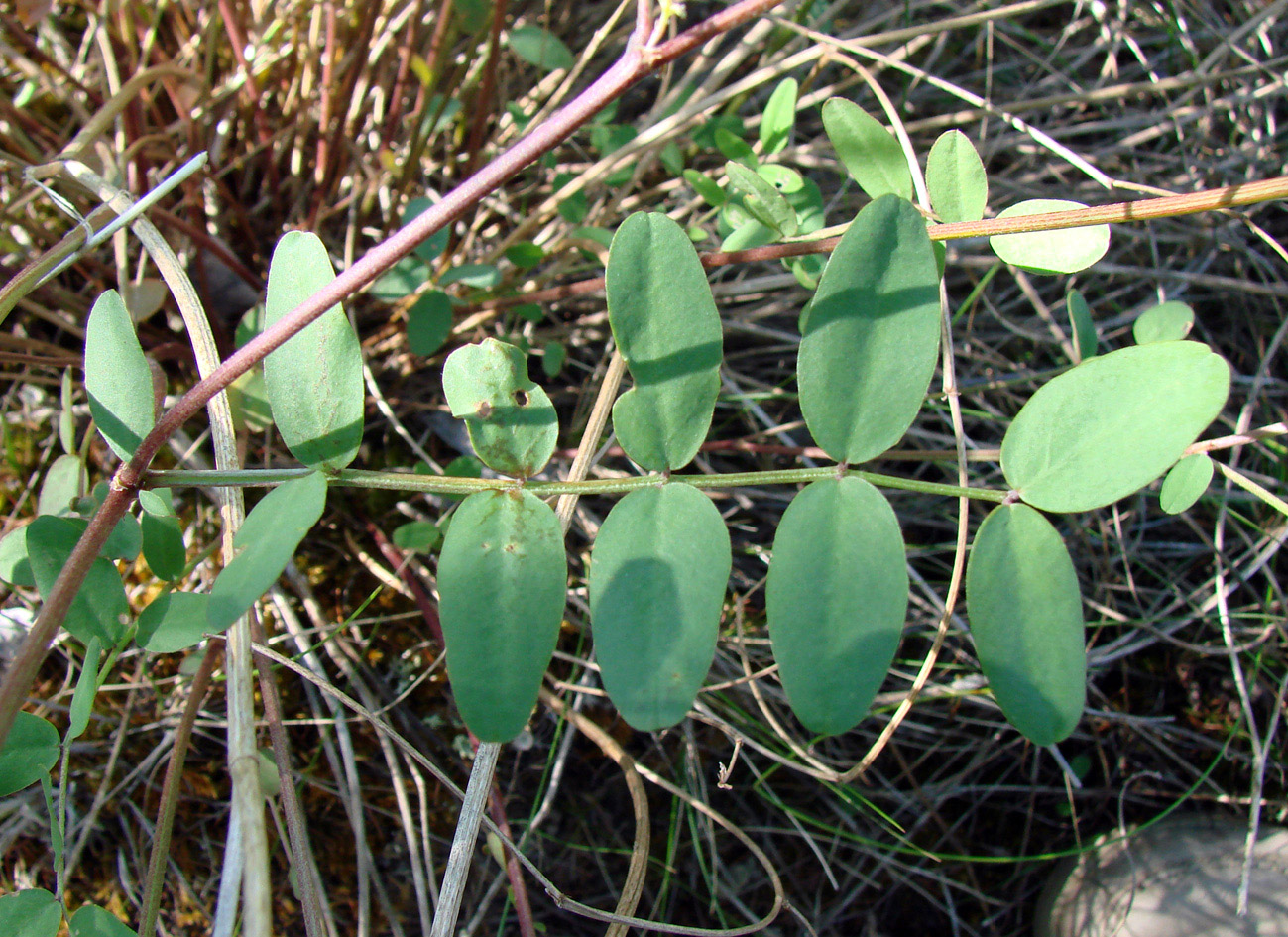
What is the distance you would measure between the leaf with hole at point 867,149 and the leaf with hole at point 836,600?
0.44 m

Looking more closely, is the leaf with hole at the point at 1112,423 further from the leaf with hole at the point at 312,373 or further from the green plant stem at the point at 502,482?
the leaf with hole at the point at 312,373

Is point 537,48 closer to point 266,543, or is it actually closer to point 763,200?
point 763,200

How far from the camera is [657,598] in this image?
733mm

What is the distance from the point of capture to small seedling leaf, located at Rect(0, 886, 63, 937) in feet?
2.75

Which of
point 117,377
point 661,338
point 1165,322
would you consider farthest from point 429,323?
point 1165,322

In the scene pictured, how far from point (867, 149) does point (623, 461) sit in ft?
2.47

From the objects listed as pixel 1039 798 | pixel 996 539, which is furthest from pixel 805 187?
pixel 1039 798

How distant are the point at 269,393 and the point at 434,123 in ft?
2.91

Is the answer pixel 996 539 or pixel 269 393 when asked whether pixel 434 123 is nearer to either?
pixel 269 393

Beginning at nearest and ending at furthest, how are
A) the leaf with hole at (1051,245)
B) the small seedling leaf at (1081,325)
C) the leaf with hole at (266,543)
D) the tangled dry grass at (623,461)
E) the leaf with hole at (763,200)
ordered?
the leaf with hole at (266,543) < the leaf with hole at (1051,245) < the leaf with hole at (763,200) < the small seedling leaf at (1081,325) < the tangled dry grass at (623,461)

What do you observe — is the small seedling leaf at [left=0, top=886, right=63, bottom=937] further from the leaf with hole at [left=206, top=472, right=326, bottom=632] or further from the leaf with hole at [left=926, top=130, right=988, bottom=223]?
the leaf with hole at [left=926, top=130, right=988, bottom=223]

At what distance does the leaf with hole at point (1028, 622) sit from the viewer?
0.74m

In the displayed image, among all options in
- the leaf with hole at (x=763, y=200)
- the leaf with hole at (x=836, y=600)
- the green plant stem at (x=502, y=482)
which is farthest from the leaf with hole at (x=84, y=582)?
the leaf with hole at (x=763, y=200)

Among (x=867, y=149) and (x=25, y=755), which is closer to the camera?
(x=25, y=755)
